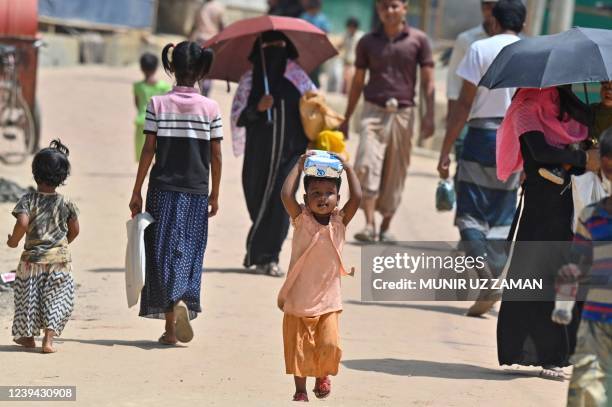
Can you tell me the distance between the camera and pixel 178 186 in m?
7.72

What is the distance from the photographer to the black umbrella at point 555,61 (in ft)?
22.6

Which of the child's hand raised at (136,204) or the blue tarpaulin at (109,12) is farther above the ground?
the child's hand raised at (136,204)

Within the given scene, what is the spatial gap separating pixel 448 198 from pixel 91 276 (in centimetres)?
261

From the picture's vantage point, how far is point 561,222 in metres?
7.20

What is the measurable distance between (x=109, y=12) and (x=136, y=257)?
22.5 meters

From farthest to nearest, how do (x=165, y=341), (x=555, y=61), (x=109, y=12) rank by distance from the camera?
(x=109, y=12) < (x=165, y=341) < (x=555, y=61)

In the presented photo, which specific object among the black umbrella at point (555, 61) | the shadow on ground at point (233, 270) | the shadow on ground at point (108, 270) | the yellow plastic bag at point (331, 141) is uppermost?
the black umbrella at point (555, 61)

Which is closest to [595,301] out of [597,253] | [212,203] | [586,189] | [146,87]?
[597,253]

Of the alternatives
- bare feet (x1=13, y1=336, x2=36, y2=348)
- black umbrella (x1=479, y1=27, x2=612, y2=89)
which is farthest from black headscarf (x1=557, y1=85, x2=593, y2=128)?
bare feet (x1=13, y1=336, x2=36, y2=348)

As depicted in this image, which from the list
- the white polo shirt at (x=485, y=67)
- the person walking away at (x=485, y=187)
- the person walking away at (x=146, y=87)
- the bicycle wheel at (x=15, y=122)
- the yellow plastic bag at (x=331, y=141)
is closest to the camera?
the white polo shirt at (x=485, y=67)

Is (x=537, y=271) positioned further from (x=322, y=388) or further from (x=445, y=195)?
(x=445, y=195)

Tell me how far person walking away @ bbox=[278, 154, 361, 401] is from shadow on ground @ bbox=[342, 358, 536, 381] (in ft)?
3.34

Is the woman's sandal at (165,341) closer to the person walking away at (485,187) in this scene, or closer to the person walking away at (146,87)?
the person walking away at (485,187)

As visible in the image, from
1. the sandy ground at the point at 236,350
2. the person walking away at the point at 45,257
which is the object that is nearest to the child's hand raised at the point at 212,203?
the sandy ground at the point at 236,350
